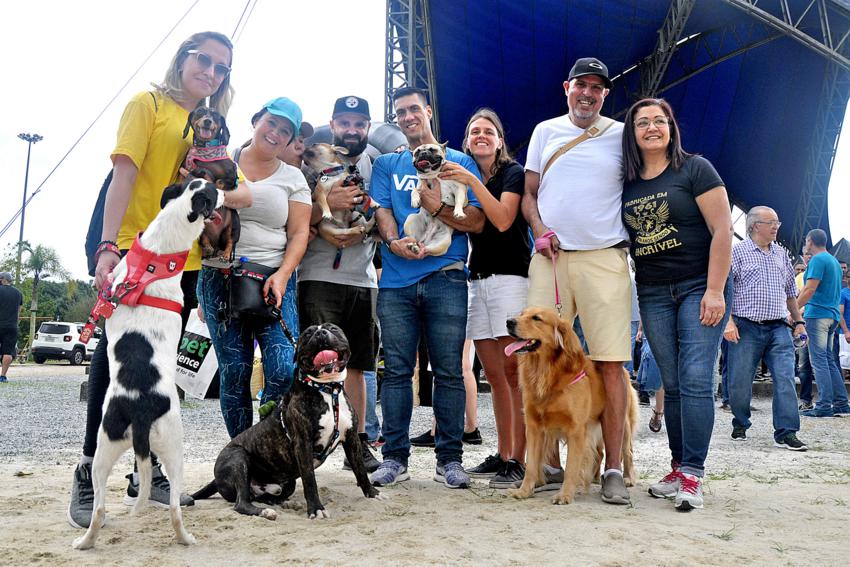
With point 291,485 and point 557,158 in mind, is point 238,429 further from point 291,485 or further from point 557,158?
point 557,158

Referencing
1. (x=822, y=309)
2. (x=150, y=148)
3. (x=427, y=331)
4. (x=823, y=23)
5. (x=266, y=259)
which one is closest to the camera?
(x=150, y=148)

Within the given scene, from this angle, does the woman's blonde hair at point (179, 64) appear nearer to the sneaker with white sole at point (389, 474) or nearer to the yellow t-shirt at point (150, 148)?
the yellow t-shirt at point (150, 148)

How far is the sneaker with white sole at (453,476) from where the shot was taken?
11.3 ft

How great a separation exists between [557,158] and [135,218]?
216 centimetres

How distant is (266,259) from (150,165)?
0.70m

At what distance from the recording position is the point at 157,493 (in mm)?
2891

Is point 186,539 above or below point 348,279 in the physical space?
below

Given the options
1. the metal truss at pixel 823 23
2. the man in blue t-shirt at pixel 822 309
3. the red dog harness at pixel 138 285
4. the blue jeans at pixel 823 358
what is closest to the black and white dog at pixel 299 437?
the red dog harness at pixel 138 285

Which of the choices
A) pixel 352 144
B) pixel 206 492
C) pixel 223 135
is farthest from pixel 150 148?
pixel 206 492

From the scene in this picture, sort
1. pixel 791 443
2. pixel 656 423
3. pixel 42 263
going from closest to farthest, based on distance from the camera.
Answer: pixel 791 443
pixel 656 423
pixel 42 263

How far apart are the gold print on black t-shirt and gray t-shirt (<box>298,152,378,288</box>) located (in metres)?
1.57

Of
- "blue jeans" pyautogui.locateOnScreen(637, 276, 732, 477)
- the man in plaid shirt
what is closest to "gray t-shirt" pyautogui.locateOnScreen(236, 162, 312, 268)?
"blue jeans" pyautogui.locateOnScreen(637, 276, 732, 477)

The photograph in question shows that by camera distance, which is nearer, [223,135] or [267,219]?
[223,135]

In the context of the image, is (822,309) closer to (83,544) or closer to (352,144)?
(352,144)
